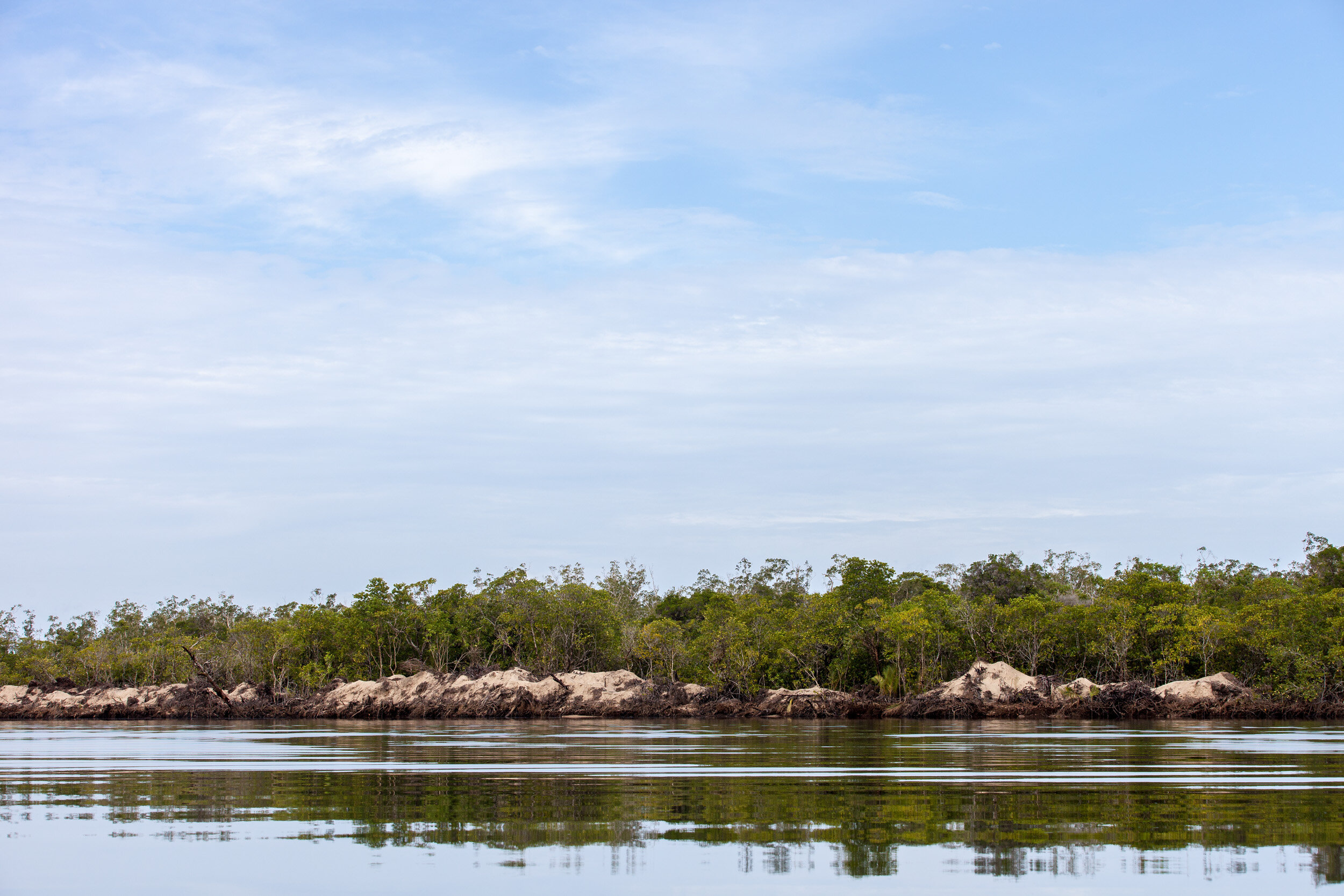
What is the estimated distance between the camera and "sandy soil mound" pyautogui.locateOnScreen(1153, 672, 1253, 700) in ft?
136

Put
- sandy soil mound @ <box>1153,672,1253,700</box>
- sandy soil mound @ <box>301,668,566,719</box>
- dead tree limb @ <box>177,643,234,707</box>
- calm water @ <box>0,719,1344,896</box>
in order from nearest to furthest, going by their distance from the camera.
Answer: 1. calm water @ <box>0,719,1344,896</box>
2. sandy soil mound @ <box>1153,672,1253,700</box>
3. sandy soil mound @ <box>301,668,566,719</box>
4. dead tree limb @ <box>177,643,234,707</box>

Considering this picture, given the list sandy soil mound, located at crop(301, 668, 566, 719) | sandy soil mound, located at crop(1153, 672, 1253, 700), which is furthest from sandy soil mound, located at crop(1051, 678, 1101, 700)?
sandy soil mound, located at crop(301, 668, 566, 719)

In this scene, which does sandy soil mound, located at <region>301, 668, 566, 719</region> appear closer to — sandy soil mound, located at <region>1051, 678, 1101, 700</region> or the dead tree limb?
the dead tree limb

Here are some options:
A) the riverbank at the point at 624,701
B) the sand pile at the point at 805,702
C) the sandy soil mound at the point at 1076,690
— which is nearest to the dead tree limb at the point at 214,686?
the riverbank at the point at 624,701

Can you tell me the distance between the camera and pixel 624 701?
49.6 metres

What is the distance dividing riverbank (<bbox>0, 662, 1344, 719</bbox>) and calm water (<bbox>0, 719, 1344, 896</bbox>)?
2483 centimetres

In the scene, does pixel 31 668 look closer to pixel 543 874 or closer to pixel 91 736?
pixel 91 736

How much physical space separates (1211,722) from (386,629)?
41.2 metres

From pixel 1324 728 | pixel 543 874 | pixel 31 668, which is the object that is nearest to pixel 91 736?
pixel 543 874

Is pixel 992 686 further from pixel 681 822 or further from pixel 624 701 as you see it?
pixel 681 822

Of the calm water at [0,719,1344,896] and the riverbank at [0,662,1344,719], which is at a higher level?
the calm water at [0,719,1344,896]

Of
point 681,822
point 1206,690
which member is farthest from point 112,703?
point 681,822

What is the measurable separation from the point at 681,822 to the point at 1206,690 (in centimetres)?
3832

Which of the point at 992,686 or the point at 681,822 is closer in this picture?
Answer: the point at 681,822
